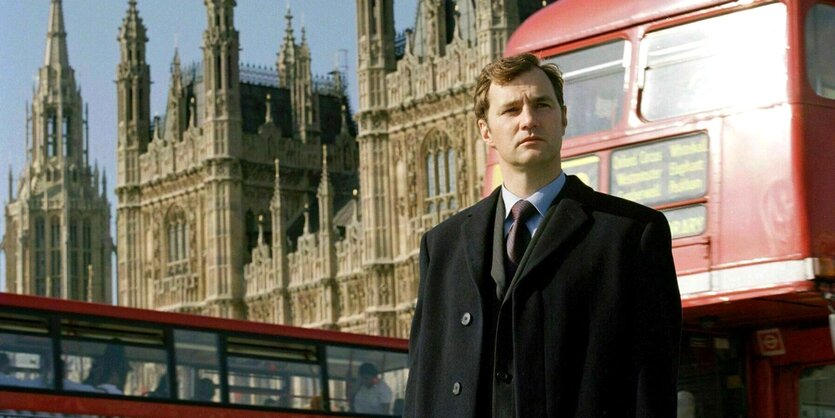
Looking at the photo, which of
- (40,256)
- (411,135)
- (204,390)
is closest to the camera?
(204,390)

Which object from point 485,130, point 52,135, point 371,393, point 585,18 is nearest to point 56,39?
point 52,135

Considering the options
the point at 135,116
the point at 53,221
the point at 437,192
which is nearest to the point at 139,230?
the point at 135,116

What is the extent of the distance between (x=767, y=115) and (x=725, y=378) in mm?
1526

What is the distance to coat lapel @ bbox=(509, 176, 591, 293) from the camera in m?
4.36

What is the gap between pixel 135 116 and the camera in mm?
56750

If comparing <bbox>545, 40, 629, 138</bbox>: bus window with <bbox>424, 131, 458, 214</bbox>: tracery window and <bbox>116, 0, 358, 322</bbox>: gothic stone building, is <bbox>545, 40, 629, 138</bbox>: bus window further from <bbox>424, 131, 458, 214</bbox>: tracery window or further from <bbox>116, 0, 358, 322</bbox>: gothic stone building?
<bbox>116, 0, 358, 322</bbox>: gothic stone building

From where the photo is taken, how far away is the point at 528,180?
14.8 feet

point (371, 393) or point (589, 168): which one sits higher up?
point (589, 168)

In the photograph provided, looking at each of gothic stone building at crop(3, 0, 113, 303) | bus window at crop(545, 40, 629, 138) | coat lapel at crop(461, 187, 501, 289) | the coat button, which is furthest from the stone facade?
the coat button

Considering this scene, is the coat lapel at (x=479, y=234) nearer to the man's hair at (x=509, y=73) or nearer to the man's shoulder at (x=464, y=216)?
the man's shoulder at (x=464, y=216)

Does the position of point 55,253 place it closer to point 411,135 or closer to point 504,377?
point 411,135

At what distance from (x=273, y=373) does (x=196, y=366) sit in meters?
0.89

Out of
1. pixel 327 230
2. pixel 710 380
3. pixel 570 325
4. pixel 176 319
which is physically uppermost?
pixel 327 230

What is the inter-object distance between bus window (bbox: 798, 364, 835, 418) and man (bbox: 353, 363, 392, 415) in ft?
24.8
